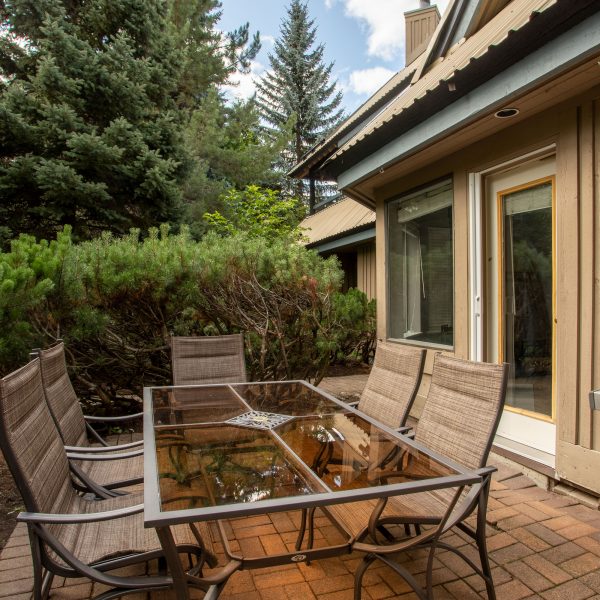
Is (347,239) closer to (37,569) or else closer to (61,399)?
(61,399)

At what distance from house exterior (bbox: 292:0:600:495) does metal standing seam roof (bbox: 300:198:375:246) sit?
3355 millimetres

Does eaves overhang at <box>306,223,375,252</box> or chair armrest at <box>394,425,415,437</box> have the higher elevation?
eaves overhang at <box>306,223,375,252</box>

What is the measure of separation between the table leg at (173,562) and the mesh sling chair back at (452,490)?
0.67 m

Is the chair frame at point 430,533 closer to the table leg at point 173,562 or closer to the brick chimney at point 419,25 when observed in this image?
the table leg at point 173,562

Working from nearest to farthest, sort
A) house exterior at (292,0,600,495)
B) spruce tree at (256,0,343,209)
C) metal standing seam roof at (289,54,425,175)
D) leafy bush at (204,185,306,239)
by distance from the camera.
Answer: house exterior at (292,0,600,495) < metal standing seam roof at (289,54,425,175) < leafy bush at (204,185,306,239) < spruce tree at (256,0,343,209)

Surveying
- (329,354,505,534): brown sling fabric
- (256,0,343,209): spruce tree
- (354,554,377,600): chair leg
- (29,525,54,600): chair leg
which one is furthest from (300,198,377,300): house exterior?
(256,0,343,209): spruce tree

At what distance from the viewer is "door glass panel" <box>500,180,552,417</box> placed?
345 cm

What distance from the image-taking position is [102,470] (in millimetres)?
2625

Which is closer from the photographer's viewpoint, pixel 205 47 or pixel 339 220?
pixel 339 220

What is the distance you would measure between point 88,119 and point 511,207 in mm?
8184

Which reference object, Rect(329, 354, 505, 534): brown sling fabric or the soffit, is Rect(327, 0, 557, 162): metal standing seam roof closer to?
the soffit

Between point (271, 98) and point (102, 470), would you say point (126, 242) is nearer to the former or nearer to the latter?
point (102, 470)

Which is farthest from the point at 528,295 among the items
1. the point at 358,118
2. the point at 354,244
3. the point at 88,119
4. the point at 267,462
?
the point at 88,119

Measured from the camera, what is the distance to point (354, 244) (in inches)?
356
